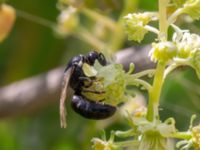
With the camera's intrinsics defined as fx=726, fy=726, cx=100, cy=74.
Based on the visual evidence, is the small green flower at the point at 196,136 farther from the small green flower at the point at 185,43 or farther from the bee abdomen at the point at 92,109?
the bee abdomen at the point at 92,109

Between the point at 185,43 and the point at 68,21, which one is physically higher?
the point at 68,21

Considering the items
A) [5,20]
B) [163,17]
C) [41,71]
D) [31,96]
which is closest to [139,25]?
[163,17]

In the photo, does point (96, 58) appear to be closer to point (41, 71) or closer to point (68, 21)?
point (68, 21)

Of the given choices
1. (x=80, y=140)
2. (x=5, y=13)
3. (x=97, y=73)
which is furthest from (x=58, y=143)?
(x=97, y=73)

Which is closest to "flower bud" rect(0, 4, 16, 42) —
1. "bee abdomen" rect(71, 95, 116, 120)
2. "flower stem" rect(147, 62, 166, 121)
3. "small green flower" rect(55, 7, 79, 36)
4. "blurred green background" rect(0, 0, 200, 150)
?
"small green flower" rect(55, 7, 79, 36)

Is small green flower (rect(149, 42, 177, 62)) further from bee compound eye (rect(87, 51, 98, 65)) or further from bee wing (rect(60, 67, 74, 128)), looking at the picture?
bee compound eye (rect(87, 51, 98, 65))

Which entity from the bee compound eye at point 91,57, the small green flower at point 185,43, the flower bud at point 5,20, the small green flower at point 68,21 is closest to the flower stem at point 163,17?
the small green flower at point 185,43
